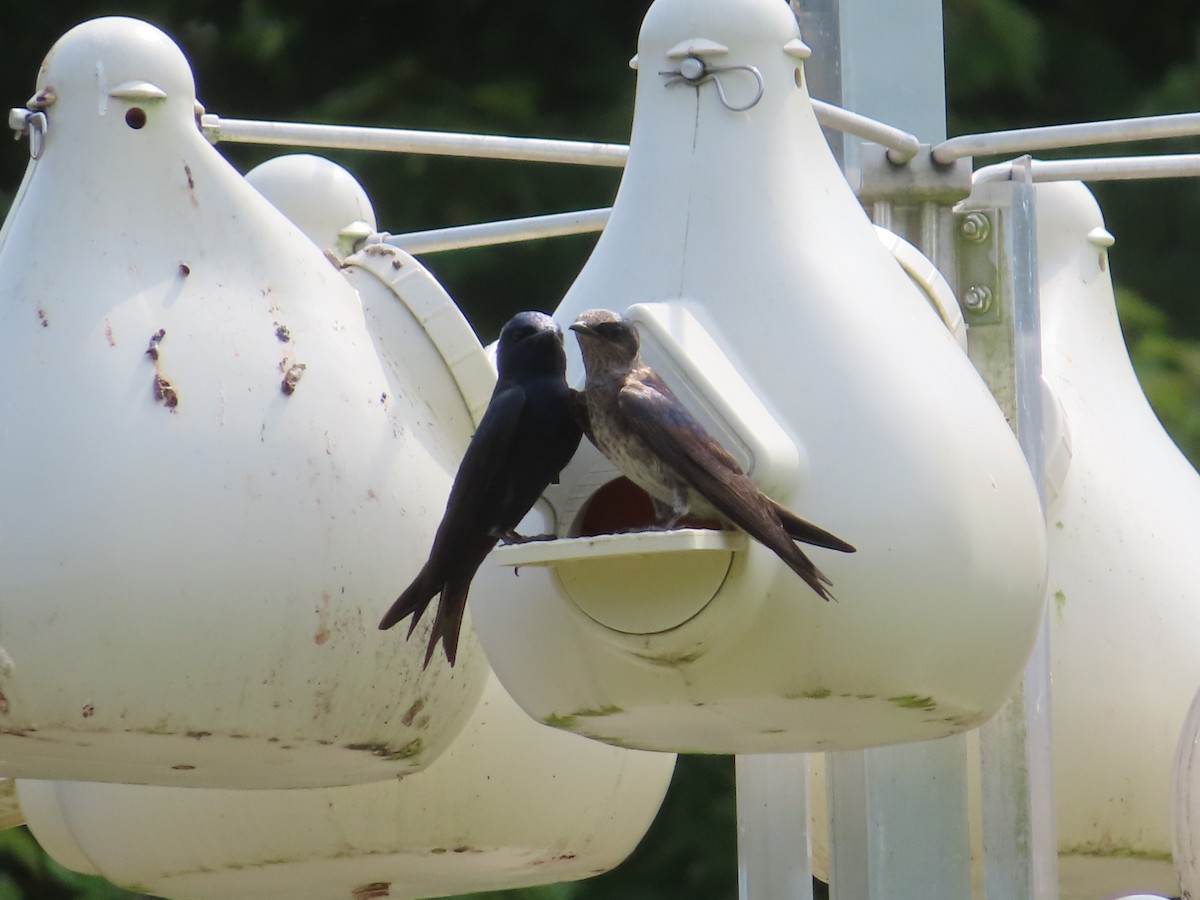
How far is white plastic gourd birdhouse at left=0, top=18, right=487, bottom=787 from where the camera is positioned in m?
2.24

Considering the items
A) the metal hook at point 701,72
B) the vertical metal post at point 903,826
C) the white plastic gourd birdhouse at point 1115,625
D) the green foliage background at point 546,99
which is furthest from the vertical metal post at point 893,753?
the green foliage background at point 546,99

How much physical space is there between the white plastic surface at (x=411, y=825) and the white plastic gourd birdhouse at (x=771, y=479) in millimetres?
405

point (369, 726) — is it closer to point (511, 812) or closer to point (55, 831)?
point (511, 812)

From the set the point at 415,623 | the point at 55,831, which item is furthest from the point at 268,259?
the point at 55,831

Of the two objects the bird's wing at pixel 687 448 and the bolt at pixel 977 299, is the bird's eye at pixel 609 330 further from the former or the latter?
the bolt at pixel 977 299

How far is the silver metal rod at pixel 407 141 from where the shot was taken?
8.58 ft

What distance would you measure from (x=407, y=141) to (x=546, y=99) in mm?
3741

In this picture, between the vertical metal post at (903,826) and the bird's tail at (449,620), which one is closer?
the bird's tail at (449,620)

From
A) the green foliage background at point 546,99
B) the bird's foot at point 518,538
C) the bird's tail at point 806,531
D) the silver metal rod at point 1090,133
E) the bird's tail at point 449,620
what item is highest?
the green foliage background at point 546,99

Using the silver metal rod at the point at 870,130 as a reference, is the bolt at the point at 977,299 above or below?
below

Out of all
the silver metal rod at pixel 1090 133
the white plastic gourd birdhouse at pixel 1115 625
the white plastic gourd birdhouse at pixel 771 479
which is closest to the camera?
the white plastic gourd birdhouse at pixel 771 479

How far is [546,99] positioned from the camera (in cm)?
639

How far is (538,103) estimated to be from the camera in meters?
6.23

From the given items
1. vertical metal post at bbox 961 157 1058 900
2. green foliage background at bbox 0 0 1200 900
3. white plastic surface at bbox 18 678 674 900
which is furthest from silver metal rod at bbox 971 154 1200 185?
green foliage background at bbox 0 0 1200 900
